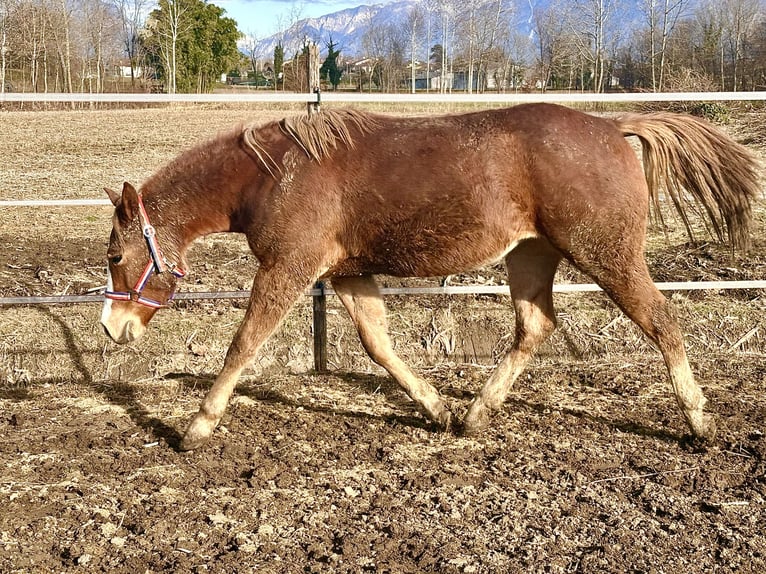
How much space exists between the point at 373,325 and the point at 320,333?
1073 mm

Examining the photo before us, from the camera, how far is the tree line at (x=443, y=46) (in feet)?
113

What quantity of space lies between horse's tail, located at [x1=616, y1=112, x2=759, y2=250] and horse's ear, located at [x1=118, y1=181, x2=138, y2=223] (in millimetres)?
2468

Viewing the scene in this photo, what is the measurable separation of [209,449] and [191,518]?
738mm

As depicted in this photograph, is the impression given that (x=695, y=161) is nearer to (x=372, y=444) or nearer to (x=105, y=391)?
(x=372, y=444)

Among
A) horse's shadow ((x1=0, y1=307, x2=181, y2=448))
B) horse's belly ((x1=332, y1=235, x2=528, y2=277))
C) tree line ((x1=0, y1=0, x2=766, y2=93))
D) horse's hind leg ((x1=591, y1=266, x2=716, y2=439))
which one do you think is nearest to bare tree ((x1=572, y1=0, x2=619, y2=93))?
tree line ((x1=0, y1=0, x2=766, y2=93))

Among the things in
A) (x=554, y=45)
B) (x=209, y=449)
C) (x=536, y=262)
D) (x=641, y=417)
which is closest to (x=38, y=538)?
(x=209, y=449)

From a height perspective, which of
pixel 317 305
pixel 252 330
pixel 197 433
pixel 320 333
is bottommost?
pixel 197 433

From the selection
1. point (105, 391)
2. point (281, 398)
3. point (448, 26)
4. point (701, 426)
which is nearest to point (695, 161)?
point (701, 426)

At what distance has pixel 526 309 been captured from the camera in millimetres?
4305

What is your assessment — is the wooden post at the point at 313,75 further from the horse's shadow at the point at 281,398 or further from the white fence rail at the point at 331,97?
the horse's shadow at the point at 281,398

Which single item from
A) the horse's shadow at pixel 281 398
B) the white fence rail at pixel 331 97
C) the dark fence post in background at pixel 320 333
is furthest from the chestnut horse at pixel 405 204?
the dark fence post in background at pixel 320 333

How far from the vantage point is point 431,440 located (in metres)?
4.06

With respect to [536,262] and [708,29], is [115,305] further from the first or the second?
[708,29]

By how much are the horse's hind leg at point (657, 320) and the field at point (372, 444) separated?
22 cm
